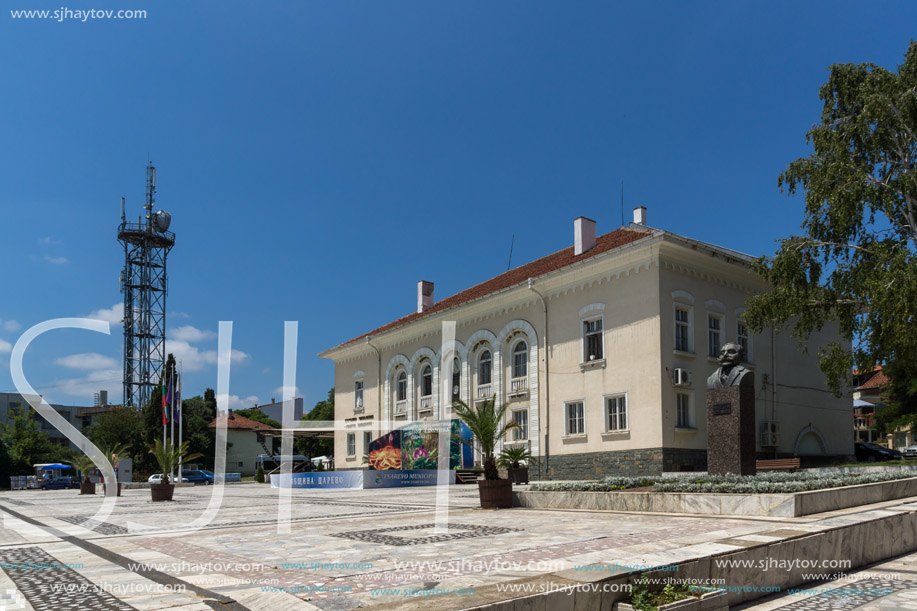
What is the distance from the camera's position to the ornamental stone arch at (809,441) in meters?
27.8

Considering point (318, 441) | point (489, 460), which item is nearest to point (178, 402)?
point (489, 460)

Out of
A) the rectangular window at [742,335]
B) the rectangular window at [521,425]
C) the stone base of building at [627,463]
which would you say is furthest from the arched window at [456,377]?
the rectangular window at [742,335]

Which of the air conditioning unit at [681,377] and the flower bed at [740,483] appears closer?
the flower bed at [740,483]

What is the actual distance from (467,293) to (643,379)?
52.9 ft

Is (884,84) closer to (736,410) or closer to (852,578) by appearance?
(736,410)

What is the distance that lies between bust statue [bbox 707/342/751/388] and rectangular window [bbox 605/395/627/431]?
391 inches

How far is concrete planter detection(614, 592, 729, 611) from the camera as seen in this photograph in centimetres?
508

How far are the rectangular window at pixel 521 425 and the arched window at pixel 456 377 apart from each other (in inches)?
166

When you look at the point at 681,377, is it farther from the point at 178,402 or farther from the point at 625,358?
the point at 178,402

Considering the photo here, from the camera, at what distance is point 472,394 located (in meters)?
33.1

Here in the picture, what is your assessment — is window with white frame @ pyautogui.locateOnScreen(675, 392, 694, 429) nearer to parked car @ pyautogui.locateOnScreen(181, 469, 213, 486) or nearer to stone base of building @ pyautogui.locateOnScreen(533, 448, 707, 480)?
stone base of building @ pyautogui.locateOnScreen(533, 448, 707, 480)

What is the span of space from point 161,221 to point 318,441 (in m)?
32.3

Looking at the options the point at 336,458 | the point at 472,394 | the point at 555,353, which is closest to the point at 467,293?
the point at 472,394

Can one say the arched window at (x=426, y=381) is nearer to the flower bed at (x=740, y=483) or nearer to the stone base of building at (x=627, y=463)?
the stone base of building at (x=627, y=463)
